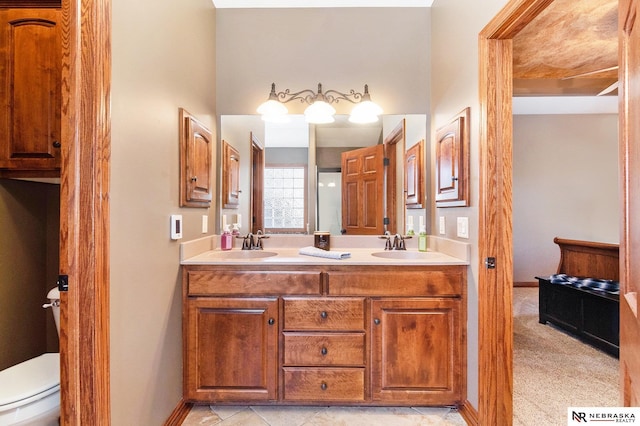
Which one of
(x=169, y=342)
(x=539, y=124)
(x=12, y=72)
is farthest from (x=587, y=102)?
(x=12, y=72)

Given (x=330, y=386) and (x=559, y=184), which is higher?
(x=559, y=184)

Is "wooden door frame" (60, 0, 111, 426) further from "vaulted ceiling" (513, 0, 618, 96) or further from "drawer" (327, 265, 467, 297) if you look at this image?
"vaulted ceiling" (513, 0, 618, 96)

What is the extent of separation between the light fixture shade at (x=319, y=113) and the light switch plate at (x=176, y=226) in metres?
1.19

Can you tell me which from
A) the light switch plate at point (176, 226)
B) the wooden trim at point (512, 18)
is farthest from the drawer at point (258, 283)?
the wooden trim at point (512, 18)

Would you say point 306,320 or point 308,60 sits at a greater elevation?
point 308,60

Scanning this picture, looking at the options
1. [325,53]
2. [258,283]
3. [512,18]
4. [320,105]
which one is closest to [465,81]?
[512,18]

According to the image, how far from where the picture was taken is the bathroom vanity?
5.55ft

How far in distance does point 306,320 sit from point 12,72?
1987 millimetres

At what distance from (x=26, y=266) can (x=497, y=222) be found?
8.44ft

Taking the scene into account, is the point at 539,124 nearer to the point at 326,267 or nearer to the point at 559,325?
the point at 559,325

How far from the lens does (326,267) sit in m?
1.73

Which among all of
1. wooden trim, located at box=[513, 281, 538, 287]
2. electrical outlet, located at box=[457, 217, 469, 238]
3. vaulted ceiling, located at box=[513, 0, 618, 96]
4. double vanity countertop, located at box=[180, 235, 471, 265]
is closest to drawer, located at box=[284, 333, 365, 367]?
double vanity countertop, located at box=[180, 235, 471, 265]

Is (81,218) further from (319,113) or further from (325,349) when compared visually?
(319,113)

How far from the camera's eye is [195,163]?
182cm
